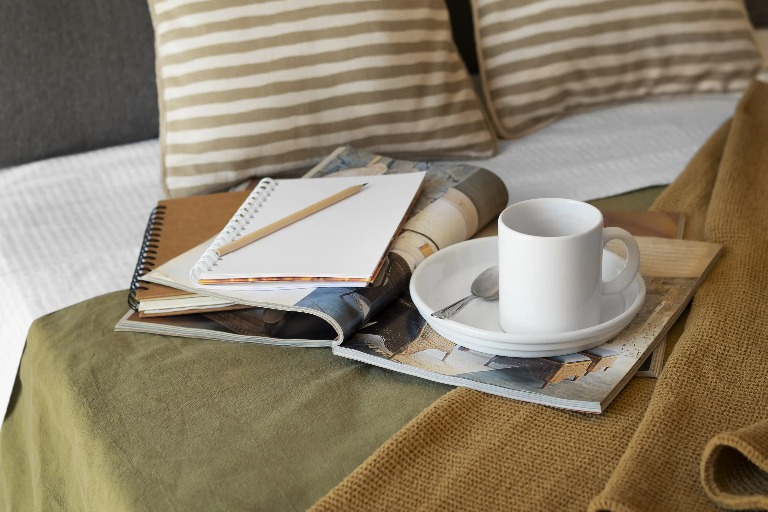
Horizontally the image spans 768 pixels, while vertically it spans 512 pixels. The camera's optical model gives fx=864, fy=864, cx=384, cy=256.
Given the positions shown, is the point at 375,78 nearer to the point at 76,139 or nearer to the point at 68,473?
the point at 76,139

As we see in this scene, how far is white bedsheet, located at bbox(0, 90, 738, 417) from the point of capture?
3.08ft

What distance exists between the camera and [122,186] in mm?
1202

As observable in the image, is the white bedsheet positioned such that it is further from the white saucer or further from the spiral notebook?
the white saucer

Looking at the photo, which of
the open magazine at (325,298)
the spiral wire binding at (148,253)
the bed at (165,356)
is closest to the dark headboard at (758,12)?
the bed at (165,356)

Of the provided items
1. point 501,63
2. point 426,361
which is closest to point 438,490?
point 426,361

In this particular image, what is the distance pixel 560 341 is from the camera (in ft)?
2.24

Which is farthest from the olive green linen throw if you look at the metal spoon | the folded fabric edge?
the metal spoon

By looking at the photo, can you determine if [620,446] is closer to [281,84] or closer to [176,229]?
[176,229]

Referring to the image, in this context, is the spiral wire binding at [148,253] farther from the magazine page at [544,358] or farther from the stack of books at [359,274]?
the magazine page at [544,358]

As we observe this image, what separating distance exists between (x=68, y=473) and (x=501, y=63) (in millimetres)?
880

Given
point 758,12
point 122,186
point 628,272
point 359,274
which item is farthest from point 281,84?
point 758,12

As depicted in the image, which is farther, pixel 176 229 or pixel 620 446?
pixel 176 229

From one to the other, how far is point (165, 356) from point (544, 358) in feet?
1.09

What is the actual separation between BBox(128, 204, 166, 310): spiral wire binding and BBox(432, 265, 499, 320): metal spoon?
0.30m
